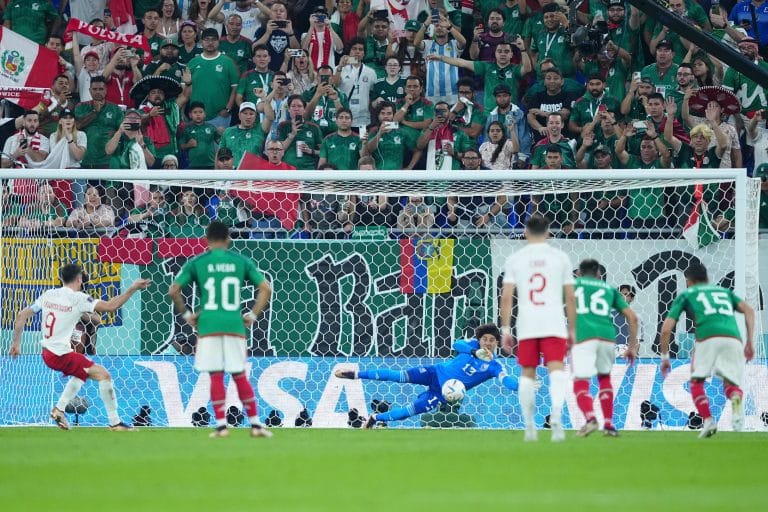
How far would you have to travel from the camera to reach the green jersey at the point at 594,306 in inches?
471

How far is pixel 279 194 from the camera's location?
1609 centimetres

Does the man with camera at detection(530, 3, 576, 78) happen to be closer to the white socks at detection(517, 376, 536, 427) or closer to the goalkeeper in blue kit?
the goalkeeper in blue kit

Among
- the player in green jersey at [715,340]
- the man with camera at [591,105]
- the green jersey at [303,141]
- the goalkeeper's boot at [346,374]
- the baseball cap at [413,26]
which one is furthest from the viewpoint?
the baseball cap at [413,26]

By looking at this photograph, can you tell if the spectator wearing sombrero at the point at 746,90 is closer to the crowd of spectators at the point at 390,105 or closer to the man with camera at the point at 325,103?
the crowd of spectators at the point at 390,105

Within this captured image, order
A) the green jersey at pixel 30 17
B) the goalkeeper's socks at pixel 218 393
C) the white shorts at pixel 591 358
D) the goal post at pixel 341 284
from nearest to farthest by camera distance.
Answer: the goalkeeper's socks at pixel 218 393 → the white shorts at pixel 591 358 → the goal post at pixel 341 284 → the green jersey at pixel 30 17

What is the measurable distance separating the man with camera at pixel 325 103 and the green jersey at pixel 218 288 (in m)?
7.39

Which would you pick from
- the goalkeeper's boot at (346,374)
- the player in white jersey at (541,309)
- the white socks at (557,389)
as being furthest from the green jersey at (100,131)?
the white socks at (557,389)

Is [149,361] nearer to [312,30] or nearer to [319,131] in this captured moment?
[319,131]

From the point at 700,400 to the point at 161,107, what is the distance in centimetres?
954

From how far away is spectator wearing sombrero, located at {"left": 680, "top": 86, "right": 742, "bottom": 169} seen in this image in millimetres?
17359

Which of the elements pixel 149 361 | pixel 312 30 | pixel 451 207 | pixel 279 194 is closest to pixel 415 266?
pixel 451 207

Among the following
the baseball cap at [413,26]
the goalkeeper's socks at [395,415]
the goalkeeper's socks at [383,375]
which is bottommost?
the goalkeeper's socks at [395,415]

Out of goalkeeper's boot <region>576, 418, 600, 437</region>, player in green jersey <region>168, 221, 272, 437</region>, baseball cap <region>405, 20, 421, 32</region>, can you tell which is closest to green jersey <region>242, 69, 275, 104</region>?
baseball cap <region>405, 20, 421, 32</region>

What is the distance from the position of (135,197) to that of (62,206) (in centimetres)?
88
